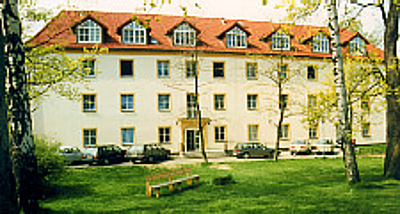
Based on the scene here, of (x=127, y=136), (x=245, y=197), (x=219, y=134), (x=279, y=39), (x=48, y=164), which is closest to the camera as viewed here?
(x=245, y=197)

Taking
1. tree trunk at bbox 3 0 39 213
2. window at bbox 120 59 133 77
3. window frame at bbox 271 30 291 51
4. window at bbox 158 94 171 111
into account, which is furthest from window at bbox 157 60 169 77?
tree trunk at bbox 3 0 39 213

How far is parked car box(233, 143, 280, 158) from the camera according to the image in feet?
115

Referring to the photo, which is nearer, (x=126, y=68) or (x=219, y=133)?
(x=126, y=68)

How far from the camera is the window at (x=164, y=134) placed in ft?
123

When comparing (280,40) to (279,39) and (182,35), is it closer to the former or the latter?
(279,39)

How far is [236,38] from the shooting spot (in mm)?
40781

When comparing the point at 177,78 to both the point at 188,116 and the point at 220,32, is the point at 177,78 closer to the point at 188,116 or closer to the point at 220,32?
the point at 188,116

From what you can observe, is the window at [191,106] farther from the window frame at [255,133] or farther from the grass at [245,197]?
the grass at [245,197]

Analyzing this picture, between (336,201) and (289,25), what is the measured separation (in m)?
5.59

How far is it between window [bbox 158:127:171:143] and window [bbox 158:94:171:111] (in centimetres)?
181

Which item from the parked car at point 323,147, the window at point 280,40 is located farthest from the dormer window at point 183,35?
the parked car at point 323,147

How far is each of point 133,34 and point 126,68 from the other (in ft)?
10.4

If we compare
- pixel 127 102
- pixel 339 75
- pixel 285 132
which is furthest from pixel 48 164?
pixel 285 132

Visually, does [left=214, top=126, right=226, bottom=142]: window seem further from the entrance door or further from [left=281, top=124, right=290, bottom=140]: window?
[left=281, top=124, right=290, bottom=140]: window
